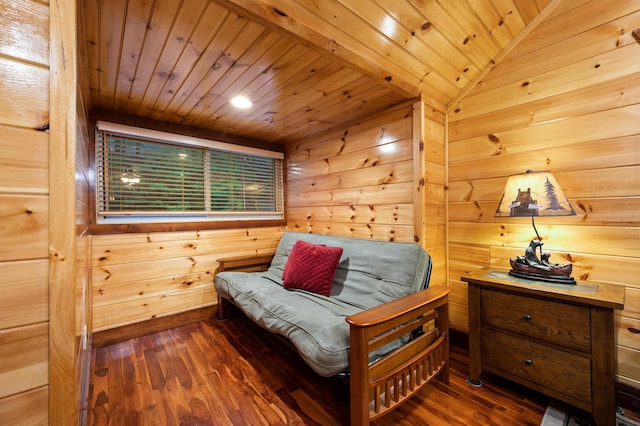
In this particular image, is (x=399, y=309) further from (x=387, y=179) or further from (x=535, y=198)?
(x=387, y=179)

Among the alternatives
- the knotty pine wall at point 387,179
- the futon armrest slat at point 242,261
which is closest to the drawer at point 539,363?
the knotty pine wall at point 387,179

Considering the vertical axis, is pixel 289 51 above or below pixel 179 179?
above

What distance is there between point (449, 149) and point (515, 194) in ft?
2.49

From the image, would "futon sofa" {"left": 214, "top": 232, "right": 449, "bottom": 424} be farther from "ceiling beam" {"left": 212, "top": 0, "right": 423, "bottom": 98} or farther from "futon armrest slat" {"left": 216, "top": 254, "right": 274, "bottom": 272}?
"ceiling beam" {"left": 212, "top": 0, "right": 423, "bottom": 98}

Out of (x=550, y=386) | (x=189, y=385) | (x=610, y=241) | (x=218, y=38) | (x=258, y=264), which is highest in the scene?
(x=218, y=38)

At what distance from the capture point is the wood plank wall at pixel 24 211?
2.18 feet

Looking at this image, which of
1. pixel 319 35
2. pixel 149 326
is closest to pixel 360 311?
pixel 319 35

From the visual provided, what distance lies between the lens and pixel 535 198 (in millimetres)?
1429

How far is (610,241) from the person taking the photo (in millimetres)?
1488

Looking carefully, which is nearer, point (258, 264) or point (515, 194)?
point (515, 194)

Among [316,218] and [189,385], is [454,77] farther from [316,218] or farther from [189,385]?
[189,385]

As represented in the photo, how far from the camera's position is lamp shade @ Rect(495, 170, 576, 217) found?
4.54ft

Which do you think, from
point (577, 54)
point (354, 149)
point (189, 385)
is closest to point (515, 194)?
point (577, 54)

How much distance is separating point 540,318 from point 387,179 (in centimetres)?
131
